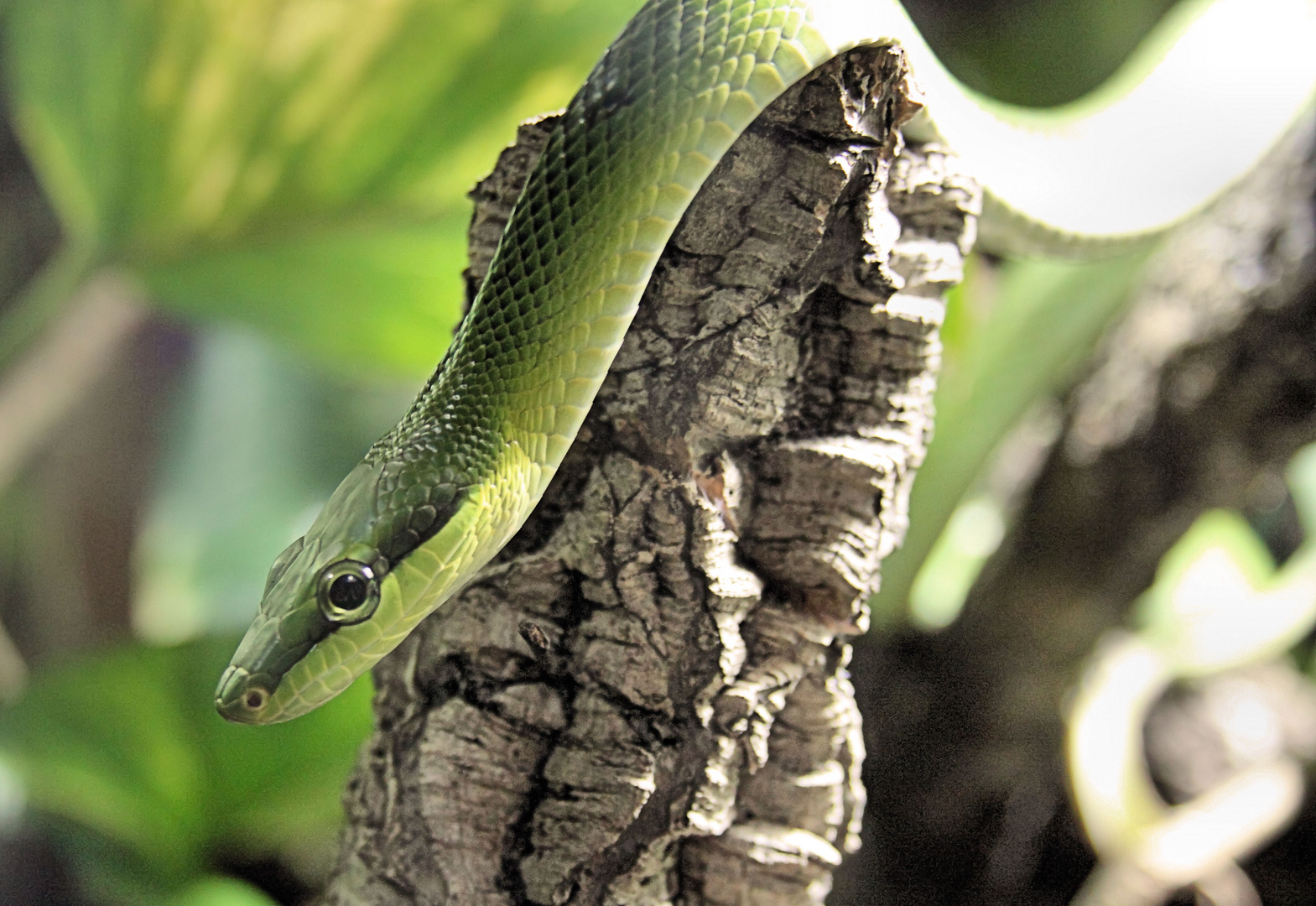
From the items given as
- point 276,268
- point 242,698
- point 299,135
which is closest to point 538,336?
point 242,698

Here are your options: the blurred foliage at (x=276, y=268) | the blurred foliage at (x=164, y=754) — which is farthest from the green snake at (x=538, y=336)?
the blurred foliage at (x=164, y=754)

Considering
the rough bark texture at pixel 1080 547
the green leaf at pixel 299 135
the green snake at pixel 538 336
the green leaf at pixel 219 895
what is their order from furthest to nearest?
the rough bark texture at pixel 1080 547
the green leaf at pixel 219 895
the green leaf at pixel 299 135
the green snake at pixel 538 336

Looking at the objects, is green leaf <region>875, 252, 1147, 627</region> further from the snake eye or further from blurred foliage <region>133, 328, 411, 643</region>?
the snake eye

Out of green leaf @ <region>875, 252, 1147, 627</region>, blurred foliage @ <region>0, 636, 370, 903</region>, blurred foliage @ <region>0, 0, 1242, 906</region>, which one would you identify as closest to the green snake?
blurred foliage @ <region>0, 0, 1242, 906</region>

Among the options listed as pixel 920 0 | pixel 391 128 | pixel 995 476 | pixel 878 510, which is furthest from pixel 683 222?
pixel 995 476

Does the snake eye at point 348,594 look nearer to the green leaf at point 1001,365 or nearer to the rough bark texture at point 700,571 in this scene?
the rough bark texture at point 700,571

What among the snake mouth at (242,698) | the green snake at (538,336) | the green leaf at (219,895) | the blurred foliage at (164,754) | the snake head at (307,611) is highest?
the green snake at (538,336)
